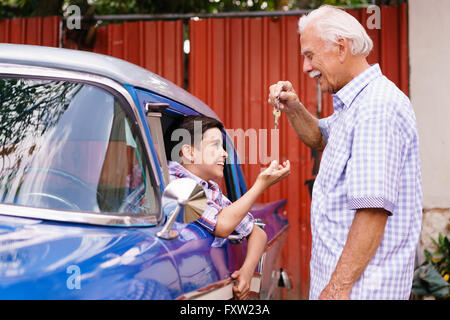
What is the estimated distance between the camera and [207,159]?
2.68 meters

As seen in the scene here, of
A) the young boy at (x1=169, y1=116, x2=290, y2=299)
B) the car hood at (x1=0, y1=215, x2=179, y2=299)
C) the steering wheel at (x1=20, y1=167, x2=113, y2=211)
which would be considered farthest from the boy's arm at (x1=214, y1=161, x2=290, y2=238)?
the steering wheel at (x1=20, y1=167, x2=113, y2=211)

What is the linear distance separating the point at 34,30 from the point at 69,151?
502cm

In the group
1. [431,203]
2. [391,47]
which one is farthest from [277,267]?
[391,47]

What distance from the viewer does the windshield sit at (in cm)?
199

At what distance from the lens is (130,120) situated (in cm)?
211

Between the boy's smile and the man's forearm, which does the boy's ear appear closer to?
the boy's smile

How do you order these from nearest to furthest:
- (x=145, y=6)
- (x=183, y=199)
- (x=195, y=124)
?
(x=183, y=199), (x=195, y=124), (x=145, y=6)

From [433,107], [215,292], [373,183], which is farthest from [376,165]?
[433,107]

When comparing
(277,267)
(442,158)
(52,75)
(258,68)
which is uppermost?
(258,68)

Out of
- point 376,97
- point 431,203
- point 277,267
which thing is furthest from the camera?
point 431,203

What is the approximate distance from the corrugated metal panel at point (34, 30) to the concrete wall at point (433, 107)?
4.36 m

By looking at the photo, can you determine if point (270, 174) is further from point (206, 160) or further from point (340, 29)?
point (340, 29)

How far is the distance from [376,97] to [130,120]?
0.98 m

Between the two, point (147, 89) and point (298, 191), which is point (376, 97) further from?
point (298, 191)
